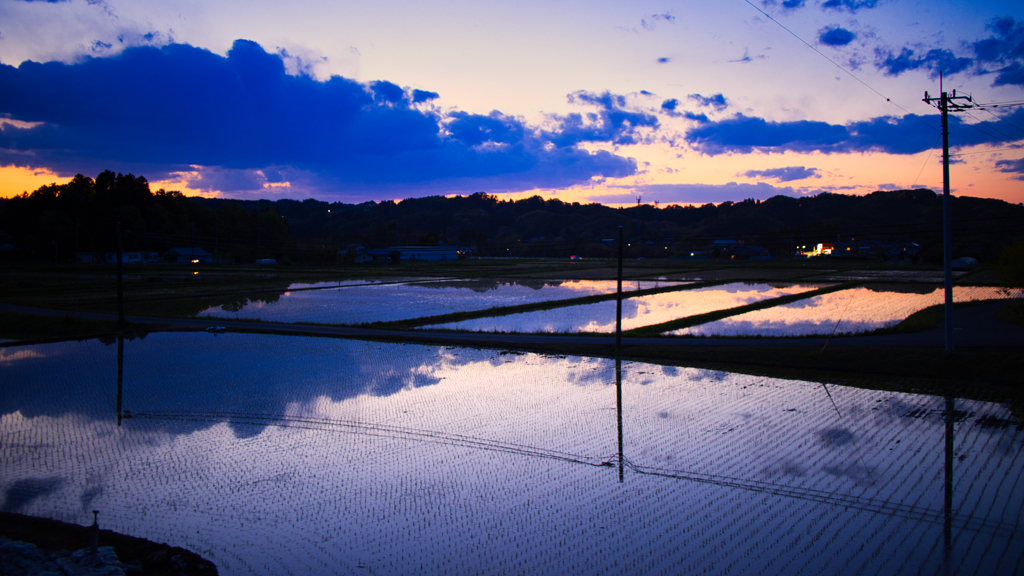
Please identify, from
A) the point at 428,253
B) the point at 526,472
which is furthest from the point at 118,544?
the point at 428,253

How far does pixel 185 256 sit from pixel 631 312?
272 feet

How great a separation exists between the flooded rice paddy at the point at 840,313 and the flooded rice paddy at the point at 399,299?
44.4 feet

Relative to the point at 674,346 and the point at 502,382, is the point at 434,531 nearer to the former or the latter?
the point at 502,382

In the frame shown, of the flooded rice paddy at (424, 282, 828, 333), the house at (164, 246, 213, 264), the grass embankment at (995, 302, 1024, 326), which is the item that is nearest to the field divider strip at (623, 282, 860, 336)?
the flooded rice paddy at (424, 282, 828, 333)

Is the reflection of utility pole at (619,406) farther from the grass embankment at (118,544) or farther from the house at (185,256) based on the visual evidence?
the house at (185,256)

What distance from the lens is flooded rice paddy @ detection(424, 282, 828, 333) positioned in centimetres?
2552

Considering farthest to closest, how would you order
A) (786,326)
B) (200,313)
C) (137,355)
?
(200,313) → (786,326) → (137,355)

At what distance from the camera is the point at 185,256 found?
88.4m

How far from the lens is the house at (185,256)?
88.4 m

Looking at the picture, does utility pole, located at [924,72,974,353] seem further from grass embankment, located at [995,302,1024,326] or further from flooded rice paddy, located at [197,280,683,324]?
flooded rice paddy, located at [197,280,683,324]

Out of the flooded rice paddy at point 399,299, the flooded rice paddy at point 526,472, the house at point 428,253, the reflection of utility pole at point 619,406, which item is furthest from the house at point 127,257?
the reflection of utility pole at point 619,406

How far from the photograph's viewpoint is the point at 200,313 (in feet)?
101

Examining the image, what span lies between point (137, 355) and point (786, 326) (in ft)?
84.3

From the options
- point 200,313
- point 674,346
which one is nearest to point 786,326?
point 674,346
